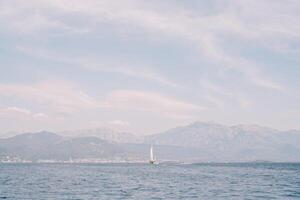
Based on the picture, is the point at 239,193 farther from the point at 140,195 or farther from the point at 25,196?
the point at 25,196

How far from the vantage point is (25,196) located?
9219cm

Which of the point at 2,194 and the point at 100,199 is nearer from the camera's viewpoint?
the point at 100,199

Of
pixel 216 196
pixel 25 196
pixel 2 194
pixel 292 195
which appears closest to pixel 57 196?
pixel 25 196

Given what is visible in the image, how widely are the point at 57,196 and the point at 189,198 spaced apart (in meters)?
24.5

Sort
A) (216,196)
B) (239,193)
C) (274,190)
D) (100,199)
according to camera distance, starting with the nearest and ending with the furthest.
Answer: (100,199) → (216,196) → (239,193) → (274,190)

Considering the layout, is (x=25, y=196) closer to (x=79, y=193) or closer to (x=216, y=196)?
(x=79, y=193)

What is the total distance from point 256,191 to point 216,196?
15653 millimetres

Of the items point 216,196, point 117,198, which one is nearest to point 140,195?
point 117,198

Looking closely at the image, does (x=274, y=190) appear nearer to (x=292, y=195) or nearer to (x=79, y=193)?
(x=292, y=195)

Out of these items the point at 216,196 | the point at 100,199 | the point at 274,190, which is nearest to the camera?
the point at 100,199

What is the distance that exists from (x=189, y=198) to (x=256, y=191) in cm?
2174

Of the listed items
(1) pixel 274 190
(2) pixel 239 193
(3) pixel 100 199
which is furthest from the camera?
(1) pixel 274 190

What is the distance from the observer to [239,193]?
99125 mm

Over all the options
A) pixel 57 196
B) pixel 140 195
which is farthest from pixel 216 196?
pixel 57 196
